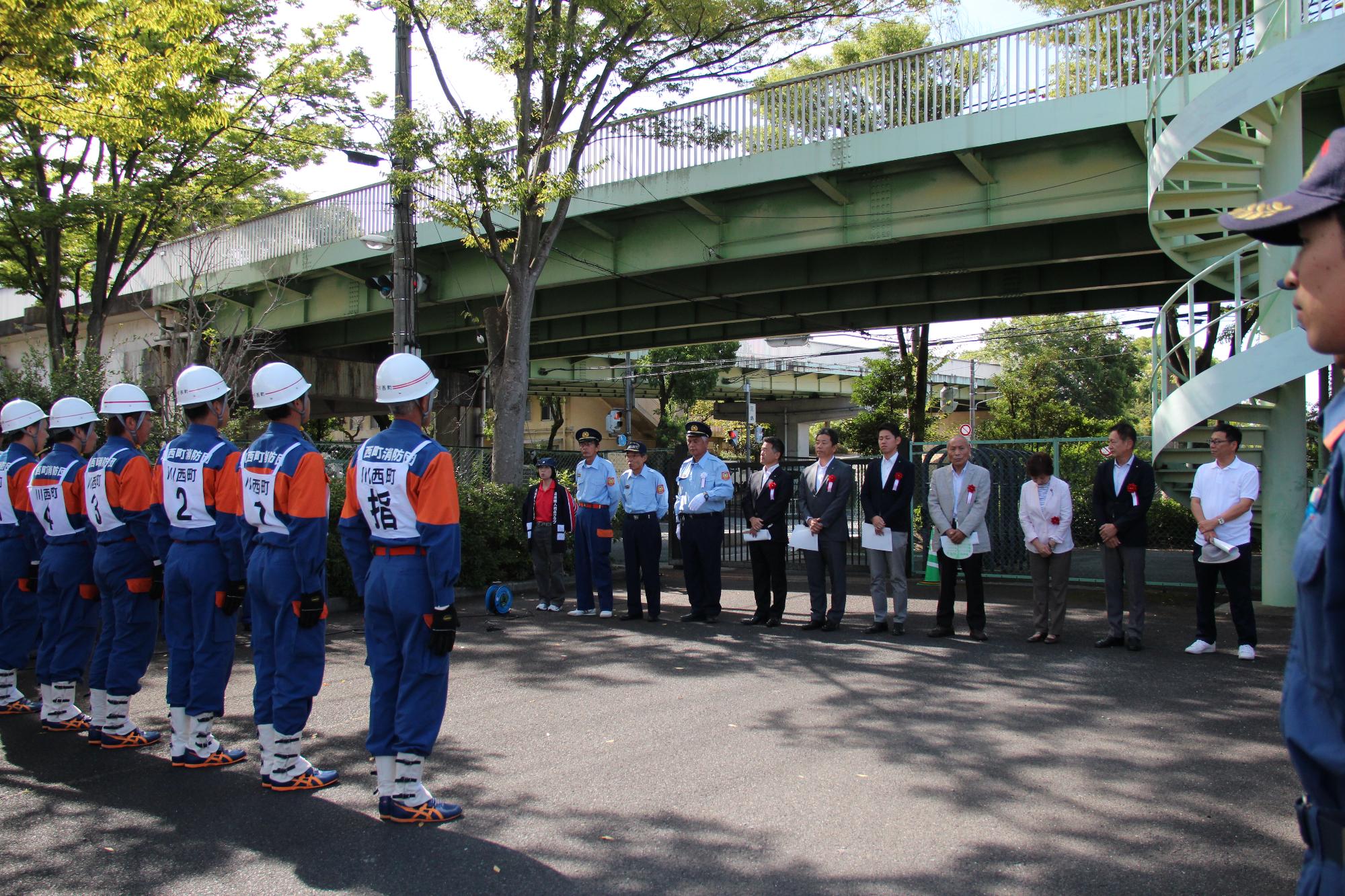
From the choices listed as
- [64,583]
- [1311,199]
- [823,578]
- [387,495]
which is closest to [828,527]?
[823,578]

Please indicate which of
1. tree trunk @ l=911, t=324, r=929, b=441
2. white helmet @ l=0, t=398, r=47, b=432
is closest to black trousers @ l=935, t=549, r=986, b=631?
white helmet @ l=0, t=398, r=47, b=432

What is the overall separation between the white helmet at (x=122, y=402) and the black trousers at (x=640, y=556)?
5768 millimetres

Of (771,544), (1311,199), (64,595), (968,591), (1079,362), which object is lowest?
(968,591)

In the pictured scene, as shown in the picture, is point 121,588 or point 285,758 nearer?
point 285,758

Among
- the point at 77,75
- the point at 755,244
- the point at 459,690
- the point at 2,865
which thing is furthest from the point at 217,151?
the point at 2,865

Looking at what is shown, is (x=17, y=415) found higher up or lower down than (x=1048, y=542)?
higher up

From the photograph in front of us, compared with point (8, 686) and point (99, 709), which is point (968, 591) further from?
point (8, 686)

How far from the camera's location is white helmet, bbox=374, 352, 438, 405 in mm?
4980

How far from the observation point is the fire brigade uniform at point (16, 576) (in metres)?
6.84

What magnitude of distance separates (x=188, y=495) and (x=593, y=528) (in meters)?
6.47

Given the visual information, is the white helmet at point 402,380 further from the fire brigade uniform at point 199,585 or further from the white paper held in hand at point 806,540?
the white paper held in hand at point 806,540

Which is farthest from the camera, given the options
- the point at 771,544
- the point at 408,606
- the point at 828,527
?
the point at 771,544

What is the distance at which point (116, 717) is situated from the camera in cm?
602

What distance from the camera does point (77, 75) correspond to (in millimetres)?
10891
